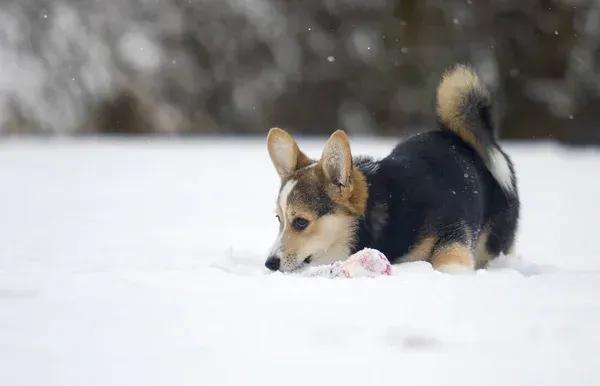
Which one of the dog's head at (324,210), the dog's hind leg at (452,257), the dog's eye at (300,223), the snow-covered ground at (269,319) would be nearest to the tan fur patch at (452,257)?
the dog's hind leg at (452,257)

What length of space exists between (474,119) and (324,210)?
152 cm

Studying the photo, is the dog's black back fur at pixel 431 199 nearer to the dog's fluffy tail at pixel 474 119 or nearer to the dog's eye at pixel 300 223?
the dog's fluffy tail at pixel 474 119

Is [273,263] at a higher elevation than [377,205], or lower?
lower

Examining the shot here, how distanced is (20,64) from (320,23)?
257 inches

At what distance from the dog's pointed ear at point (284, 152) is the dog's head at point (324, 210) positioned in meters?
0.28

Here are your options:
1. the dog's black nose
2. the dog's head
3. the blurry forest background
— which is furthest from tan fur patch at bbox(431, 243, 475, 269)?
the blurry forest background

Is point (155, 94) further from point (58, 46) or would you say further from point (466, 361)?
point (466, 361)

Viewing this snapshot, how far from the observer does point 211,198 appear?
858cm

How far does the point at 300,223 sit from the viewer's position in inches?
176

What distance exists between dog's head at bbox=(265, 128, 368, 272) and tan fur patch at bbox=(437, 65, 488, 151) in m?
1.16

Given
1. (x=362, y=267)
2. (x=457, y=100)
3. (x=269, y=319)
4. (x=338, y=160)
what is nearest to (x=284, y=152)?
(x=338, y=160)

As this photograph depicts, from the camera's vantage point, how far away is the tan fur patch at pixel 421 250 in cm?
453

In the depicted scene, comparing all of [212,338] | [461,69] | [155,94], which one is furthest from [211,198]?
[155,94]

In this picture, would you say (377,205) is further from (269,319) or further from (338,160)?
(269,319)
